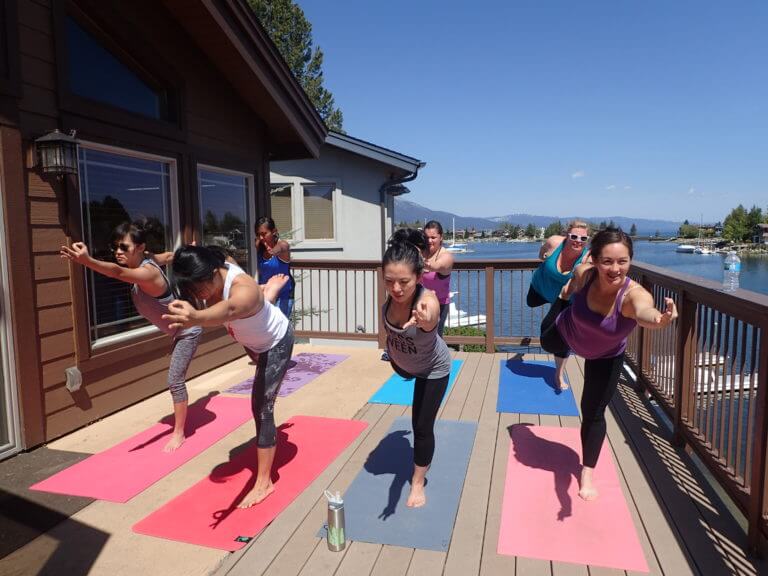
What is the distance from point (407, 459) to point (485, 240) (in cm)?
14011

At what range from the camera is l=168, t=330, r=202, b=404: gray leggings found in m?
3.36

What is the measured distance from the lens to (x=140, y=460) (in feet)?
10.4

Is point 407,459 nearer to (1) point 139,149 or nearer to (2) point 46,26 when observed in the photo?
(1) point 139,149

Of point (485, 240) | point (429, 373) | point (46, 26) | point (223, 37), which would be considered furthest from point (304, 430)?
point (485, 240)

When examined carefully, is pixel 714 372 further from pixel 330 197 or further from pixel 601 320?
pixel 330 197

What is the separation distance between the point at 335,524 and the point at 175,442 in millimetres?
1703

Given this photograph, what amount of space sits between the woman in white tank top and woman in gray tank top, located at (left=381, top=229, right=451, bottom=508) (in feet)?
2.01

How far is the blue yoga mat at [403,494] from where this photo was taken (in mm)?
2289

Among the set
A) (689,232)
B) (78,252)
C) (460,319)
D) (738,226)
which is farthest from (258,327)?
(689,232)

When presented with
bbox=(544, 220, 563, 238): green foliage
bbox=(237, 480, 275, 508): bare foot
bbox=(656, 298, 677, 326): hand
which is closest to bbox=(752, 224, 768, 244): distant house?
bbox=(544, 220, 563, 238): green foliage

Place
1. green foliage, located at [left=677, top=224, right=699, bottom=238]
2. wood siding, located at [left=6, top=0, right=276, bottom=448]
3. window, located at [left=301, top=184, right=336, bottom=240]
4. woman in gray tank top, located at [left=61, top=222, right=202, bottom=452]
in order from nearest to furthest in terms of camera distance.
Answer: woman in gray tank top, located at [left=61, top=222, right=202, bottom=452] → wood siding, located at [left=6, top=0, right=276, bottom=448] → window, located at [left=301, top=184, right=336, bottom=240] → green foliage, located at [left=677, top=224, right=699, bottom=238]

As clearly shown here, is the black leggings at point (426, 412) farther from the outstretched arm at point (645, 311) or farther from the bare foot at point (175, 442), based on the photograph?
the bare foot at point (175, 442)

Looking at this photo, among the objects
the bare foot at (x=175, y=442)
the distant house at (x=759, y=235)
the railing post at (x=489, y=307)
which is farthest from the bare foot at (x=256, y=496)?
the distant house at (x=759, y=235)

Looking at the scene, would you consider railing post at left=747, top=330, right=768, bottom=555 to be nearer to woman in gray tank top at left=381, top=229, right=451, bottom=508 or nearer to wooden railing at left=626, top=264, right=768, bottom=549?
wooden railing at left=626, top=264, right=768, bottom=549
